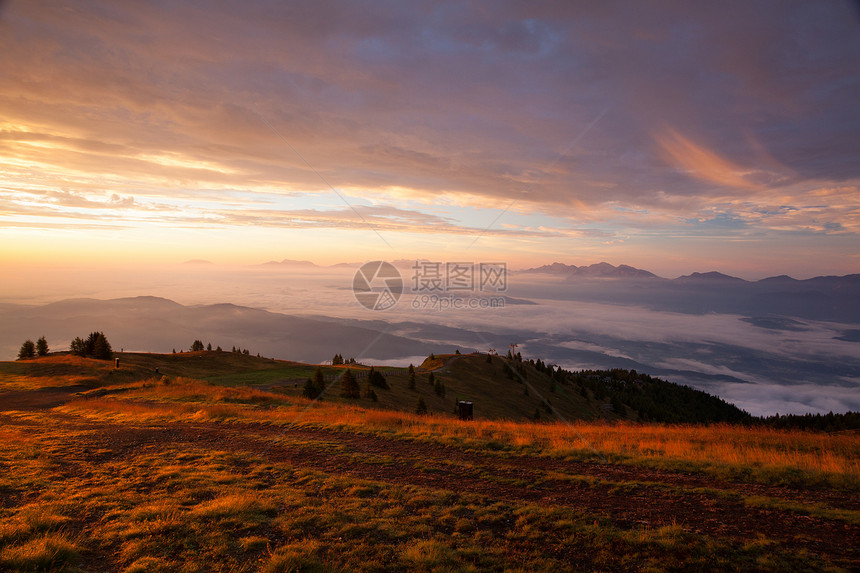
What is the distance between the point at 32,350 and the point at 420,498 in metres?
66.4

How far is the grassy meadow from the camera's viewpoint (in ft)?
20.1

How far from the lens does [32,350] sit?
49.8m

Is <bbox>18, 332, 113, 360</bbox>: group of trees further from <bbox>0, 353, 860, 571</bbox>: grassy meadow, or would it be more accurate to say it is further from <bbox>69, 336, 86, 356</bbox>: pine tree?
<bbox>0, 353, 860, 571</bbox>: grassy meadow

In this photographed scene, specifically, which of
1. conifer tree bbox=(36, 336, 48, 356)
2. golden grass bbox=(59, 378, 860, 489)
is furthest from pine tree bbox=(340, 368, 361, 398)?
conifer tree bbox=(36, 336, 48, 356)

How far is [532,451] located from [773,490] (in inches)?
237

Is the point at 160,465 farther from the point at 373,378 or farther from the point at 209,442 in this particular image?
the point at 373,378

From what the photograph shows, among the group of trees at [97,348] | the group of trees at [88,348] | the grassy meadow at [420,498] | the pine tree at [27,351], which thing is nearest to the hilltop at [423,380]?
the group of trees at [97,348]

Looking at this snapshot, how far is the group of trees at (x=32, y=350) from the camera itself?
159 feet

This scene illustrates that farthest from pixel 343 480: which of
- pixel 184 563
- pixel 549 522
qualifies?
pixel 549 522

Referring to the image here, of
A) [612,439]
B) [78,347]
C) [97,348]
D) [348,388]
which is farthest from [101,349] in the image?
[612,439]

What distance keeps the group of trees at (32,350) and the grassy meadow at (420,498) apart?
45.5 m

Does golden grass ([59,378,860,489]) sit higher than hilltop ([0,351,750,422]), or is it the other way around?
golden grass ([59,378,860,489])

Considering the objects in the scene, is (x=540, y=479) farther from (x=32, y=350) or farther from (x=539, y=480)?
(x=32, y=350)

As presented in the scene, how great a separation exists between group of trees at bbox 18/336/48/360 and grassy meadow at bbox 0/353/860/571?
149 feet
